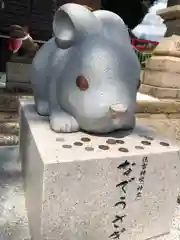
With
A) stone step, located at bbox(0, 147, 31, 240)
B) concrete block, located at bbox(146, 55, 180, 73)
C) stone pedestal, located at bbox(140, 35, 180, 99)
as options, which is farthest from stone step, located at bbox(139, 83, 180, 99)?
stone step, located at bbox(0, 147, 31, 240)

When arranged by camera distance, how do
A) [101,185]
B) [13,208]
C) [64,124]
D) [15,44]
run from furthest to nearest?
1. [15,44]
2. [13,208]
3. [64,124]
4. [101,185]

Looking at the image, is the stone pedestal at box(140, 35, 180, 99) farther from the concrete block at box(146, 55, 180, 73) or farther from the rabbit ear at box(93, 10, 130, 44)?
the rabbit ear at box(93, 10, 130, 44)

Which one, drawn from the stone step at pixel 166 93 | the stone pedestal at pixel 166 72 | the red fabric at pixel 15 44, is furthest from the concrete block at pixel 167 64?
the red fabric at pixel 15 44

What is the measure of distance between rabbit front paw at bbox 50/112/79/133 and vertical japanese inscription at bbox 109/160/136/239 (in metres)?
0.22

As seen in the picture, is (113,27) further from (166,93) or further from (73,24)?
(166,93)

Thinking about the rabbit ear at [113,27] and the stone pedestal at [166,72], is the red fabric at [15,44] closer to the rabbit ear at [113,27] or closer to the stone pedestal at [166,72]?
the stone pedestal at [166,72]

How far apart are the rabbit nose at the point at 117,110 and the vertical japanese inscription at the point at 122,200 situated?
0.14 m

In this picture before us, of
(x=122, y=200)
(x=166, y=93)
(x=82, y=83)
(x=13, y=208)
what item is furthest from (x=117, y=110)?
(x=166, y=93)

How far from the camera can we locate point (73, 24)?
86 cm

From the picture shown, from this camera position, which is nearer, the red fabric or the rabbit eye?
the rabbit eye

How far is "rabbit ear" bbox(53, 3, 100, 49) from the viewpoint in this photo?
0.86 meters

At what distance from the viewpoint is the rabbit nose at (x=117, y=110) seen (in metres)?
0.80

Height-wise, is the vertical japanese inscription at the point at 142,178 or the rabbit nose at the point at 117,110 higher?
the rabbit nose at the point at 117,110

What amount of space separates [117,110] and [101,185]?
225mm
